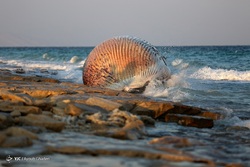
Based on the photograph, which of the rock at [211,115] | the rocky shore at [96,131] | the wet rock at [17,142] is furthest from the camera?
the rock at [211,115]

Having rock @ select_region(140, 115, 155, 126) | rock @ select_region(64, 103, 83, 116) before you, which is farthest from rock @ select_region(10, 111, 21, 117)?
rock @ select_region(140, 115, 155, 126)

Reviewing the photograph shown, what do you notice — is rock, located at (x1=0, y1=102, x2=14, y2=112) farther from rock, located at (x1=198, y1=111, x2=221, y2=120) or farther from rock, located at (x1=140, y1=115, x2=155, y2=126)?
rock, located at (x1=198, y1=111, x2=221, y2=120)

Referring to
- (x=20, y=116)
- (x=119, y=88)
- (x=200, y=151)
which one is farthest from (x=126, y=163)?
(x=119, y=88)

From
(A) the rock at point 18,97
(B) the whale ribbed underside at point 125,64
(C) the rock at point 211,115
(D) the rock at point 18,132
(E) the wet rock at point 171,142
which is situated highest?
(B) the whale ribbed underside at point 125,64

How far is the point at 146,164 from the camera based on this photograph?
3.53 meters

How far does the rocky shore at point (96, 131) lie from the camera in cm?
370

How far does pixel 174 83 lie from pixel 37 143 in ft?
22.1

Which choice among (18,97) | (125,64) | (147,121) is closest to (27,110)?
(18,97)

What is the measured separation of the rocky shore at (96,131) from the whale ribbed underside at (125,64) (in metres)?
1.98

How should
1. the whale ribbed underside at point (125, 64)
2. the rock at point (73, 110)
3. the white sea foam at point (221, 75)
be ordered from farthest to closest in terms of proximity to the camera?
1. the white sea foam at point (221, 75)
2. the whale ribbed underside at point (125, 64)
3. the rock at point (73, 110)

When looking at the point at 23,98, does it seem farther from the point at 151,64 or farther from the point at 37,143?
the point at 151,64

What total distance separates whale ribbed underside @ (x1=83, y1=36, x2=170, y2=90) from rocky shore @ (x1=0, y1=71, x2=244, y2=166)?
198 centimetres

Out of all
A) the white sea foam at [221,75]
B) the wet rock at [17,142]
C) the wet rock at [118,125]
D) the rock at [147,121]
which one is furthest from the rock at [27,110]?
the white sea foam at [221,75]

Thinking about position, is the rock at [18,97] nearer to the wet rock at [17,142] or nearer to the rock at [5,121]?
the rock at [5,121]
